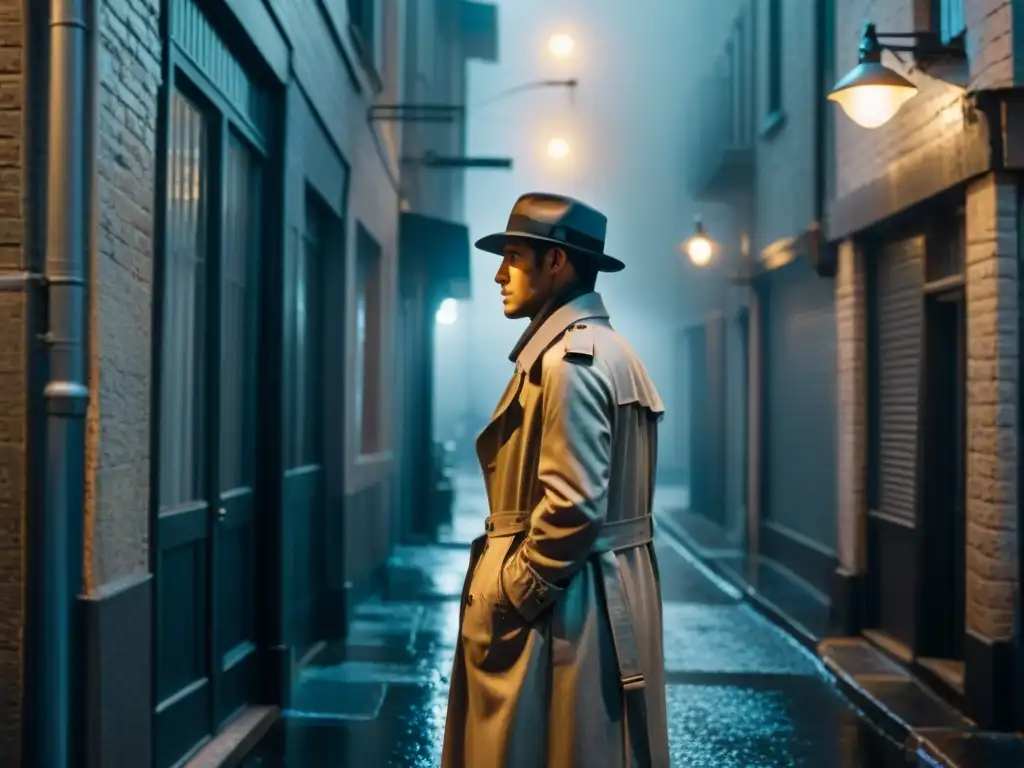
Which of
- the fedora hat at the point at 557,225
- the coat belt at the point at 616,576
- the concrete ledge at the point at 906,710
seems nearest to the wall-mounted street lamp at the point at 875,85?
the concrete ledge at the point at 906,710

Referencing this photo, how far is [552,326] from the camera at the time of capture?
3.55 m

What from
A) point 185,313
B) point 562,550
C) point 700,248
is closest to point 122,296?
point 185,313

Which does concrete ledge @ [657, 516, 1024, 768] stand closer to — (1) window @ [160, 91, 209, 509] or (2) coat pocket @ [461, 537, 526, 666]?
(2) coat pocket @ [461, 537, 526, 666]

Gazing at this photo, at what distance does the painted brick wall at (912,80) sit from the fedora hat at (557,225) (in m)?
3.94

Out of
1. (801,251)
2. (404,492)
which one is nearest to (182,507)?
(801,251)

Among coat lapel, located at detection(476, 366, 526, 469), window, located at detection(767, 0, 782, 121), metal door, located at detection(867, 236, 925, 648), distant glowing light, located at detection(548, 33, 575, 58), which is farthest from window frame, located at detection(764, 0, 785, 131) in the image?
coat lapel, located at detection(476, 366, 526, 469)

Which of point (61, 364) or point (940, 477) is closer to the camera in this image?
point (61, 364)

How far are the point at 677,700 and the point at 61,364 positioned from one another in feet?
15.5

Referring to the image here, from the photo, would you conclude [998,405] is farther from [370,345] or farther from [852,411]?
[370,345]

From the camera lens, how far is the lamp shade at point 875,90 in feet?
22.9

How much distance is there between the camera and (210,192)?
6008 mm

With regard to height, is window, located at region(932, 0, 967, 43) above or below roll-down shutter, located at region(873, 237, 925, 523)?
above

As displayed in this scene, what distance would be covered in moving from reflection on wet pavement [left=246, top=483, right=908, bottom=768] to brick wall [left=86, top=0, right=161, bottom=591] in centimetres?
205

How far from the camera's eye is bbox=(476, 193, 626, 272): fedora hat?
3.55 metres
